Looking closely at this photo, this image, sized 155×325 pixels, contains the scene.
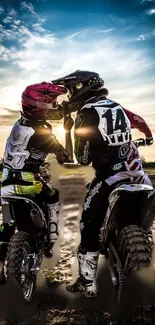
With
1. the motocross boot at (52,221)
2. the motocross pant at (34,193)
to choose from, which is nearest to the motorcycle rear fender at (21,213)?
the motocross pant at (34,193)

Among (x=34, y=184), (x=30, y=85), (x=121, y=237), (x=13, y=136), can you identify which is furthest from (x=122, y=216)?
(x=30, y=85)

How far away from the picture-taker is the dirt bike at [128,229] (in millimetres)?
3754

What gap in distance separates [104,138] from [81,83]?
0.78 meters

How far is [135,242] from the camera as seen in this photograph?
377 centimetres

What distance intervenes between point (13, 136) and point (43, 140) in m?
0.39

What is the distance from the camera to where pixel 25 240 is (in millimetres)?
4625

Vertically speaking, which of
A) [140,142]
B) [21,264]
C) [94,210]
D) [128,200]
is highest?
[140,142]

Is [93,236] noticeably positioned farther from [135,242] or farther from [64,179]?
[64,179]

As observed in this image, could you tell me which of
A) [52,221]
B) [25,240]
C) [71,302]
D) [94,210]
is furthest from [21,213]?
[71,302]

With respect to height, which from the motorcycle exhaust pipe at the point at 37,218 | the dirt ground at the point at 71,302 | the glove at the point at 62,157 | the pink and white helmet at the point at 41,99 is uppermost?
the pink and white helmet at the point at 41,99

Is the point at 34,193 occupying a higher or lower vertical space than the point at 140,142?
lower

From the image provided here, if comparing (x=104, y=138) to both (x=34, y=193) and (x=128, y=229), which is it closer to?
(x=128, y=229)

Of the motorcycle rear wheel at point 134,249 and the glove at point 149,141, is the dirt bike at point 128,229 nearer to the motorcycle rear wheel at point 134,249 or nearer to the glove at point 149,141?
the motorcycle rear wheel at point 134,249

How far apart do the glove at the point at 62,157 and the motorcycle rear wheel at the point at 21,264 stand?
1018 mm
